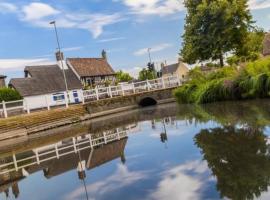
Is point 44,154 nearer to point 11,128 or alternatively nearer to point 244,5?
point 11,128

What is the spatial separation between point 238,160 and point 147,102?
28294mm

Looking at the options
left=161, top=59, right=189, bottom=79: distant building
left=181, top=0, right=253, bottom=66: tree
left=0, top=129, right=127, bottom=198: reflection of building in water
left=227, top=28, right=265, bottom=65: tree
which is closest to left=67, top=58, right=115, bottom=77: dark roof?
left=181, top=0, right=253, bottom=66: tree

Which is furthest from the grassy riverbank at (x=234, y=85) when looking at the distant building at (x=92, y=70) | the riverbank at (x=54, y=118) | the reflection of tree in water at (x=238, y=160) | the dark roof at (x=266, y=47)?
the distant building at (x=92, y=70)

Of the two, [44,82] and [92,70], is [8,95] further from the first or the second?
[92,70]

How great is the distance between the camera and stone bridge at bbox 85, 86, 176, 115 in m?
28.5

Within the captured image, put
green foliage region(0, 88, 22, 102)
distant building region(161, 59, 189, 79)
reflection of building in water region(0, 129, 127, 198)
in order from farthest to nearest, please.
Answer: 1. distant building region(161, 59, 189, 79)
2. green foliage region(0, 88, 22, 102)
3. reflection of building in water region(0, 129, 127, 198)

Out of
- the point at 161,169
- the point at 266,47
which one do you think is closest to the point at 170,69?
the point at 266,47

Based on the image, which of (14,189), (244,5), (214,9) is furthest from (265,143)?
(244,5)

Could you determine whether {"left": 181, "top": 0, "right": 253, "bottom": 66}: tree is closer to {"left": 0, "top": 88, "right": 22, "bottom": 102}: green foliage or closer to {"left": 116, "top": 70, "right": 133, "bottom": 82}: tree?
{"left": 0, "top": 88, "right": 22, "bottom": 102}: green foliage

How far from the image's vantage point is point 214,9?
3102cm

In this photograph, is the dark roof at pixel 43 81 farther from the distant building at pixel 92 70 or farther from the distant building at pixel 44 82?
the distant building at pixel 92 70

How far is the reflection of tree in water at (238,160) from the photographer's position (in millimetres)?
4449

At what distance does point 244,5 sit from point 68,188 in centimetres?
3022

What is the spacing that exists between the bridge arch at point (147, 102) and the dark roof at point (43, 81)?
55.9 feet
